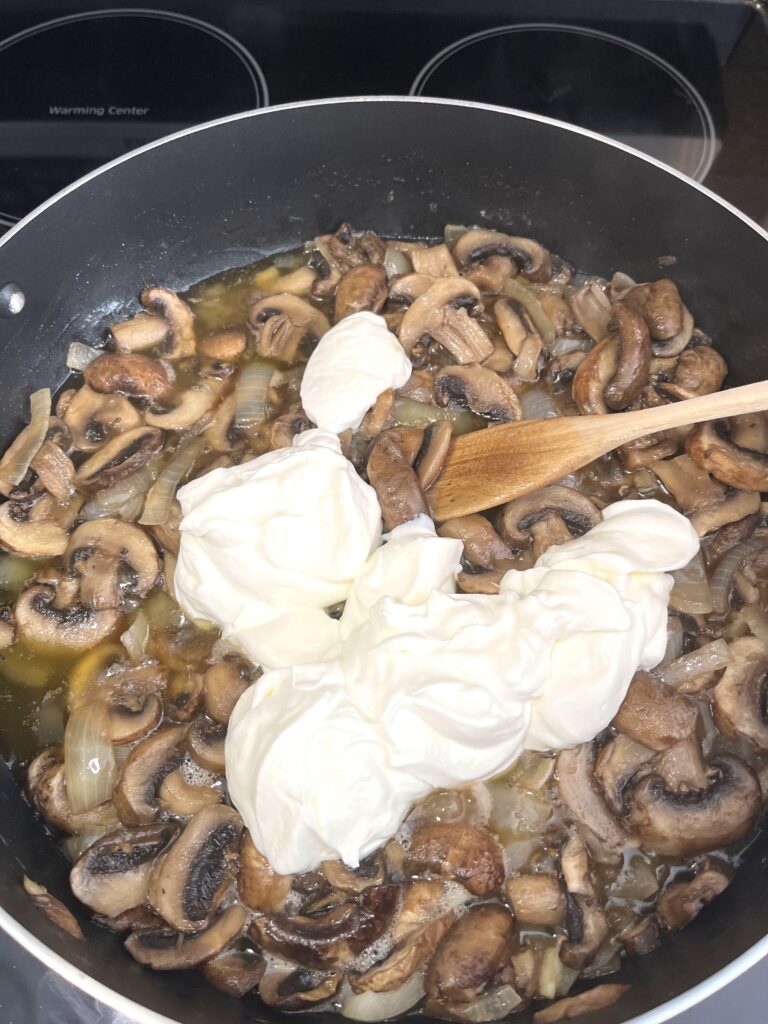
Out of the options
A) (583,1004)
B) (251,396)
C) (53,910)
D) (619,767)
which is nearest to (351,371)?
(251,396)

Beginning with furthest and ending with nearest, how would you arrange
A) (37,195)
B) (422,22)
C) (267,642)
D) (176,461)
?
(422,22), (37,195), (176,461), (267,642)

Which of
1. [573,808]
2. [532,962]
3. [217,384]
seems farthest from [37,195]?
[532,962]

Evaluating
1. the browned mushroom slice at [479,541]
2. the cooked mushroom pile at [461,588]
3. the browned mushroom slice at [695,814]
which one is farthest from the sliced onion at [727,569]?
the browned mushroom slice at [479,541]

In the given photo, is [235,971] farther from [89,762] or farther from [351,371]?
[351,371]

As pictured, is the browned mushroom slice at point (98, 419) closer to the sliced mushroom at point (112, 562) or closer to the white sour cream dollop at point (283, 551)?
the sliced mushroom at point (112, 562)

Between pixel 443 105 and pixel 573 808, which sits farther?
pixel 443 105

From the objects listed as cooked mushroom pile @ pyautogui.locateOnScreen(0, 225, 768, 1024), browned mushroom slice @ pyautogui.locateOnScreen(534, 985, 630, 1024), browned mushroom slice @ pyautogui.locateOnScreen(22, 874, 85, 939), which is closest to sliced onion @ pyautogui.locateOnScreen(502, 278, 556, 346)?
cooked mushroom pile @ pyautogui.locateOnScreen(0, 225, 768, 1024)

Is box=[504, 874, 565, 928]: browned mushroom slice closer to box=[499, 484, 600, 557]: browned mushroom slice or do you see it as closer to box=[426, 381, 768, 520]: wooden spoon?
box=[499, 484, 600, 557]: browned mushroom slice

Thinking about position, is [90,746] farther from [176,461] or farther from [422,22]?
[422,22]
